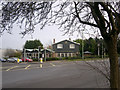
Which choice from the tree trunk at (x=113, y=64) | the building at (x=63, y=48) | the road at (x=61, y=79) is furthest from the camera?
the building at (x=63, y=48)

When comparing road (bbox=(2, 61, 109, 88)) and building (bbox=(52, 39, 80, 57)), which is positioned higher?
building (bbox=(52, 39, 80, 57))

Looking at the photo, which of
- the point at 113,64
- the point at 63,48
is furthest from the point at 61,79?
the point at 63,48

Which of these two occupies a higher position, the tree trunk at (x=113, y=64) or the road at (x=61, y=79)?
the tree trunk at (x=113, y=64)

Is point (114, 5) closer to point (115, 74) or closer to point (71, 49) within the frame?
point (115, 74)

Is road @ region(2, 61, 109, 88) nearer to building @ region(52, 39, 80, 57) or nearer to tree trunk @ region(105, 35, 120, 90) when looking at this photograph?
tree trunk @ region(105, 35, 120, 90)

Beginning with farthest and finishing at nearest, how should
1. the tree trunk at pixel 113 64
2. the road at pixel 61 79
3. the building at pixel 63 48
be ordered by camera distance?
the building at pixel 63 48 → the road at pixel 61 79 → the tree trunk at pixel 113 64

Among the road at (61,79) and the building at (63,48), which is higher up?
the building at (63,48)

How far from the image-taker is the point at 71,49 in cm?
4525

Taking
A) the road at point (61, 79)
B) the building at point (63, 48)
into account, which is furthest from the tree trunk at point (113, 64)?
the building at point (63, 48)

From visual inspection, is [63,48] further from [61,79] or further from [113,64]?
[113,64]

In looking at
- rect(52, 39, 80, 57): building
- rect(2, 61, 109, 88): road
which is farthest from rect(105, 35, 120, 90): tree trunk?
rect(52, 39, 80, 57): building

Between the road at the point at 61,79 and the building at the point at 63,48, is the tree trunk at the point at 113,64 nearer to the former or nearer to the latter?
the road at the point at 61,79

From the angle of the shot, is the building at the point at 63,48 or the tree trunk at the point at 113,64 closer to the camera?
the tree trunk at the point at 113,64

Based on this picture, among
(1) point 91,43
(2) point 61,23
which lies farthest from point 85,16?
(1) point 91,43
